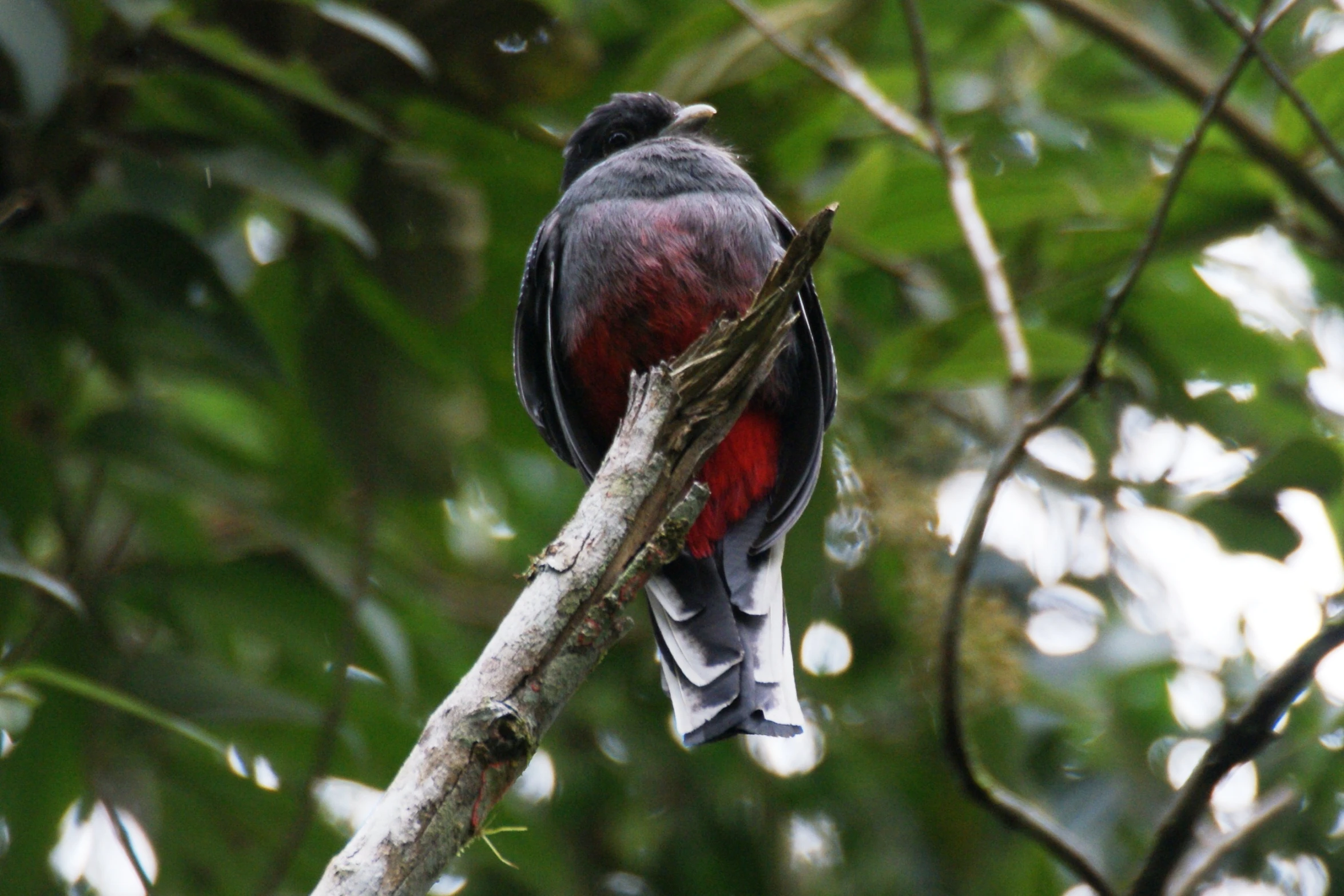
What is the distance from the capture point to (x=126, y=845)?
2689mm

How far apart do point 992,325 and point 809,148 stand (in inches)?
32.0

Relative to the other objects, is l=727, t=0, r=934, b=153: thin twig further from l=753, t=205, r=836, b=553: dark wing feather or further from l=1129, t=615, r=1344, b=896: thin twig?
l=1129, t=615, r=1344, b=896: thin twig

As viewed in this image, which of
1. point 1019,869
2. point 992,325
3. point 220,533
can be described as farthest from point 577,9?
point 1019,869

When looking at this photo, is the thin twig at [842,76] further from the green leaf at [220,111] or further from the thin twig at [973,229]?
the green leaf at [220,111]

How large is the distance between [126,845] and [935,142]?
2301mm

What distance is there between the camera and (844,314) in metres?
4.12

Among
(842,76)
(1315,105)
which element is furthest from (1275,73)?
(842,76)

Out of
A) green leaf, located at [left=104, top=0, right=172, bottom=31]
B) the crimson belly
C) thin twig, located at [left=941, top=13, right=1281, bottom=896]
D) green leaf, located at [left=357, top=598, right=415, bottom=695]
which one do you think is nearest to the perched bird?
the crimson belly

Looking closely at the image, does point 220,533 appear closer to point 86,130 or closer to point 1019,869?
point 86,130

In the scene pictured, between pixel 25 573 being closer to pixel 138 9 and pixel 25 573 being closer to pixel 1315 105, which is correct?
pixel 138 9

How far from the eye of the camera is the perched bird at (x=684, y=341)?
8.71ft

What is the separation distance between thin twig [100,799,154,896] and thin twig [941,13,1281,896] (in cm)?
154

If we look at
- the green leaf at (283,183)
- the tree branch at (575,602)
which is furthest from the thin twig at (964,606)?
the green leaf at (283,183)

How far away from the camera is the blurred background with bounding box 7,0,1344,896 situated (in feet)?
10.4
